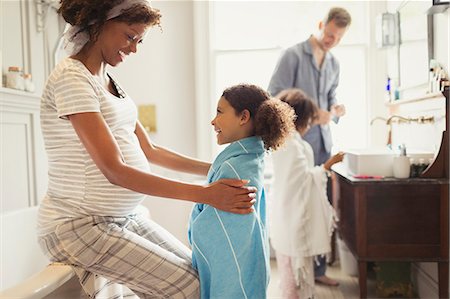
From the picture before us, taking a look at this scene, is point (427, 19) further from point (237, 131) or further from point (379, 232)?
point (237, 131)

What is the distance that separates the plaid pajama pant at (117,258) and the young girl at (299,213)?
1088mm

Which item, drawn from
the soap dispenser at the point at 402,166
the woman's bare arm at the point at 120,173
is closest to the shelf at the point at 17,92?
the woman's bare arm at the point at 120,173

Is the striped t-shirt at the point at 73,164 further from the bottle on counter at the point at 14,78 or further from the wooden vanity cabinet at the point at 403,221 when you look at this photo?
the wooden vanity cabinet at the point at 403,221

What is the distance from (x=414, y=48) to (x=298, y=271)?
4.56 ft

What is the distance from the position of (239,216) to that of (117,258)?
0.36 metres

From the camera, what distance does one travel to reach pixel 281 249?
247 centimetres

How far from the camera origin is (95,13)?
1369 millimetres

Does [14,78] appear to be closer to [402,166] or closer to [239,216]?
[239,216]

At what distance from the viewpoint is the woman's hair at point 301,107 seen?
246cm

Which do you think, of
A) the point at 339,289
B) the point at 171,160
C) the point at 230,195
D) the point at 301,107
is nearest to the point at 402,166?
the point at 301,107

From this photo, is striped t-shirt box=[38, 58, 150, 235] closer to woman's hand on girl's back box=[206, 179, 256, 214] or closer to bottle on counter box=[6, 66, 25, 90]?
woman's hand on girl's back box=[206, 179, 256, 214]

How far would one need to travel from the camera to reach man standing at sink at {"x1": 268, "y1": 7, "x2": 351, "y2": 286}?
294 centimetres

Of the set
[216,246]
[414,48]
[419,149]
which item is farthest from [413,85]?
[216,246]

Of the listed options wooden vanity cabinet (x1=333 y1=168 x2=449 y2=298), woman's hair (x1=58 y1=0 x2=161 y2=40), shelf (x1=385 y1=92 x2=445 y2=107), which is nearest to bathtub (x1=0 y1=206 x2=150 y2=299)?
woman's hair (x1=58 y1=0 x2=161 y2=40)
